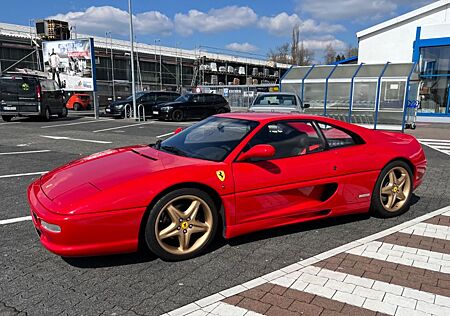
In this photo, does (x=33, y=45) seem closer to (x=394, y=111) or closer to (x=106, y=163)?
(x=394, y=111)

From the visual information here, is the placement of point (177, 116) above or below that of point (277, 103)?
below

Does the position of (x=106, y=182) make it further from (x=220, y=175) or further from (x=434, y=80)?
(x=434, y=80)

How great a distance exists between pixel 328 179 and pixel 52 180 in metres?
2.81

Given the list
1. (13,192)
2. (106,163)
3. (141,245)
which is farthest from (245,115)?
(13,192)

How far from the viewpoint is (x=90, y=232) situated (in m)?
2.82

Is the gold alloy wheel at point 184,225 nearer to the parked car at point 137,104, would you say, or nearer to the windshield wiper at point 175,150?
the windshield wiper at point 175,150

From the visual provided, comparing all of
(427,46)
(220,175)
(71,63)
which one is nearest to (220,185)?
(220,175)

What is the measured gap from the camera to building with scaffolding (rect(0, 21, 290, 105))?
2756 cm

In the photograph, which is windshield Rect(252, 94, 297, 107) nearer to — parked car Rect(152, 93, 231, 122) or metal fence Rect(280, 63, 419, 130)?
metal fence Rect(280, 63, 419, 130)

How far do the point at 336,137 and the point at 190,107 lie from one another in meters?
15.3

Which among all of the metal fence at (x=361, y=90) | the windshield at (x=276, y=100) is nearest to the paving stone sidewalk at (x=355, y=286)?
the windshield at (x=276, y=100)

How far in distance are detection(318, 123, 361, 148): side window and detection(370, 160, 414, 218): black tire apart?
0.54 m

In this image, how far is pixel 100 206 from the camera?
2838mm

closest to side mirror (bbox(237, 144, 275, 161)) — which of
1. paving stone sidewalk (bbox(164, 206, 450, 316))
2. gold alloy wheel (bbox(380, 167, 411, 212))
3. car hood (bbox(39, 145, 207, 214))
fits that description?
car hood (bbox(39, 145, 207, 214))
